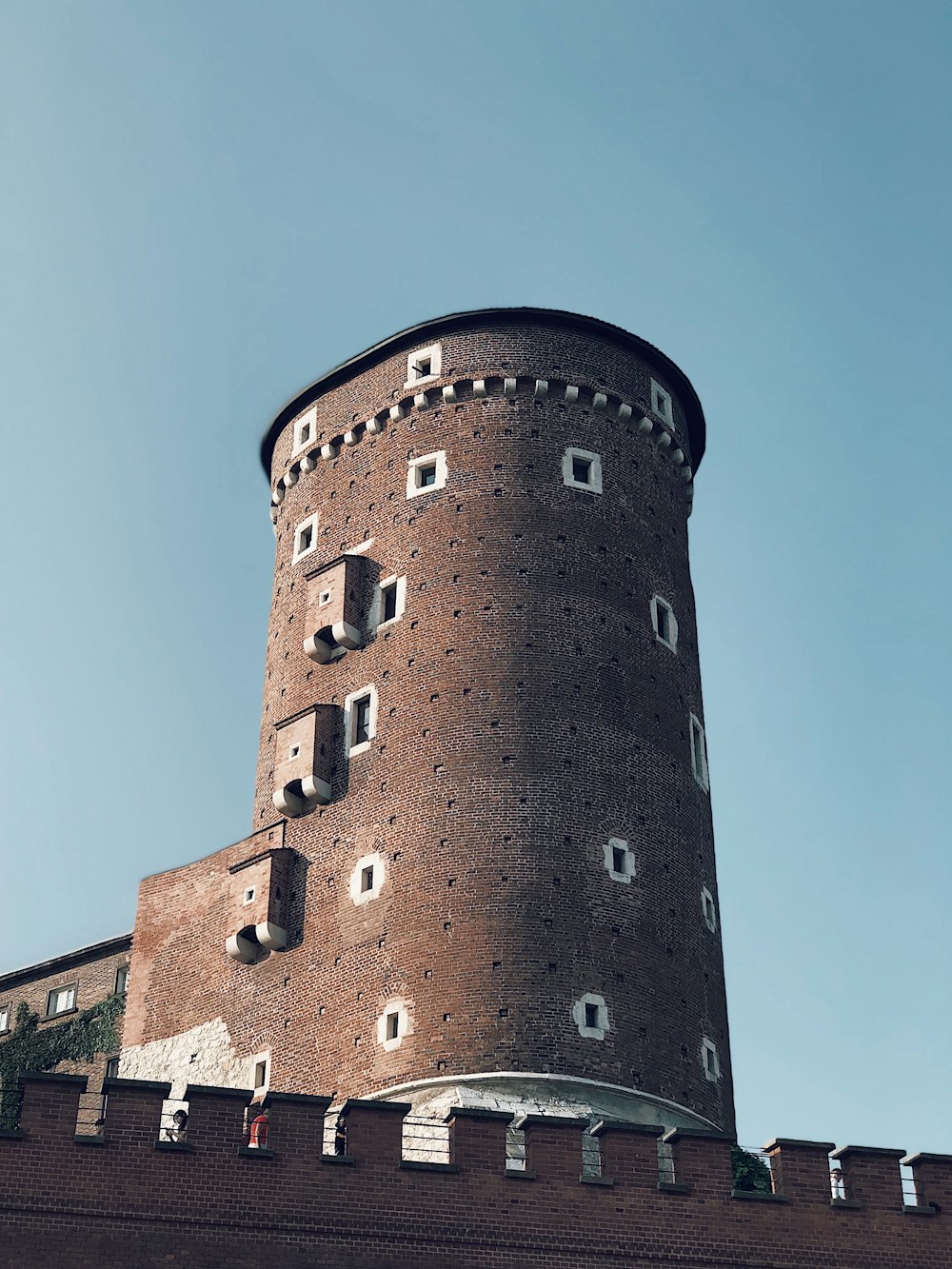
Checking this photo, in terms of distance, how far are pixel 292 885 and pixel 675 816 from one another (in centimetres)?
751

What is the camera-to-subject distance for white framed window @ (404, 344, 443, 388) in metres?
40.0

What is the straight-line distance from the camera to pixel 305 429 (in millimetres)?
42281

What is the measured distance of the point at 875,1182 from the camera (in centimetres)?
2673

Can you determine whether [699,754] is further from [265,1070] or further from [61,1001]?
[61,1001]

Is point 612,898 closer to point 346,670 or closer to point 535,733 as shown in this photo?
point 535,733

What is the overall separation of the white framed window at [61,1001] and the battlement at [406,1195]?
55.1 feet

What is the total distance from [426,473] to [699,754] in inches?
318

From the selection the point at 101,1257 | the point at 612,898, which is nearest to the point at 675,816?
the point at 612,898

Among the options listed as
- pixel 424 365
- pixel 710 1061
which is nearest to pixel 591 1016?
pixel 710 1061

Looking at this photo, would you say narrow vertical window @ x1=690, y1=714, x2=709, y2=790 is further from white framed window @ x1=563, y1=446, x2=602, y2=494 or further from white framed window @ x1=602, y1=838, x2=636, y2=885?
white framed window @ x1=563, y1=446, x2=602, y2=494

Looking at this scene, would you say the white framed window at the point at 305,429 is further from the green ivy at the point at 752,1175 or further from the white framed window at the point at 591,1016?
the green ivy at the point at 752,1175

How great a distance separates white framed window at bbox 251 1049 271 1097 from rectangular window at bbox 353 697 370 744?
6184mm

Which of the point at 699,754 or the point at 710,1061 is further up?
the point at 699,754

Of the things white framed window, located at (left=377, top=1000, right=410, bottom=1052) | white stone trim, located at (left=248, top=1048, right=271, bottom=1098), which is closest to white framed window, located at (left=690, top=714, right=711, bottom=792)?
white framed window, located at (left=377, top=1000, right=410, bottom=1052)
